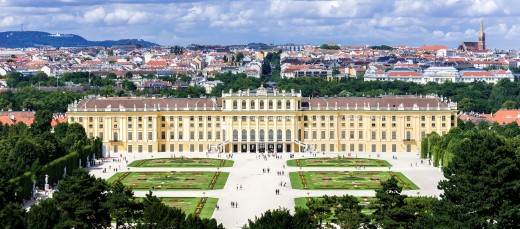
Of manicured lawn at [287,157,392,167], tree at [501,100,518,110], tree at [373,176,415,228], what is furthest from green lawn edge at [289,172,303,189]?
tree at [501,100,518,110]

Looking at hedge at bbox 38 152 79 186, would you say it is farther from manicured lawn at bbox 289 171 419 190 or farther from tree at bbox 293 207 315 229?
tree at bbox 293 207 315 229

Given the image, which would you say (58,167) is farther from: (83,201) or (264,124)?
(264,124)

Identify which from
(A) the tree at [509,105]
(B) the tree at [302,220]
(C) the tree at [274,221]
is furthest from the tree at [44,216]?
(A) the tree at [509,105]

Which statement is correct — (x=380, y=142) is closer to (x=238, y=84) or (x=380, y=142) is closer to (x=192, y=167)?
(x=192, y=167)

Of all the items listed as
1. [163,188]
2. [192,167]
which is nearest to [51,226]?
[163,188]

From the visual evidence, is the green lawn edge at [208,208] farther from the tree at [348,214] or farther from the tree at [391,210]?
the tree at [391,210]

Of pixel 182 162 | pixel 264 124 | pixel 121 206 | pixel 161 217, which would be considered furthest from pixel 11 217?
pixel 264 124
